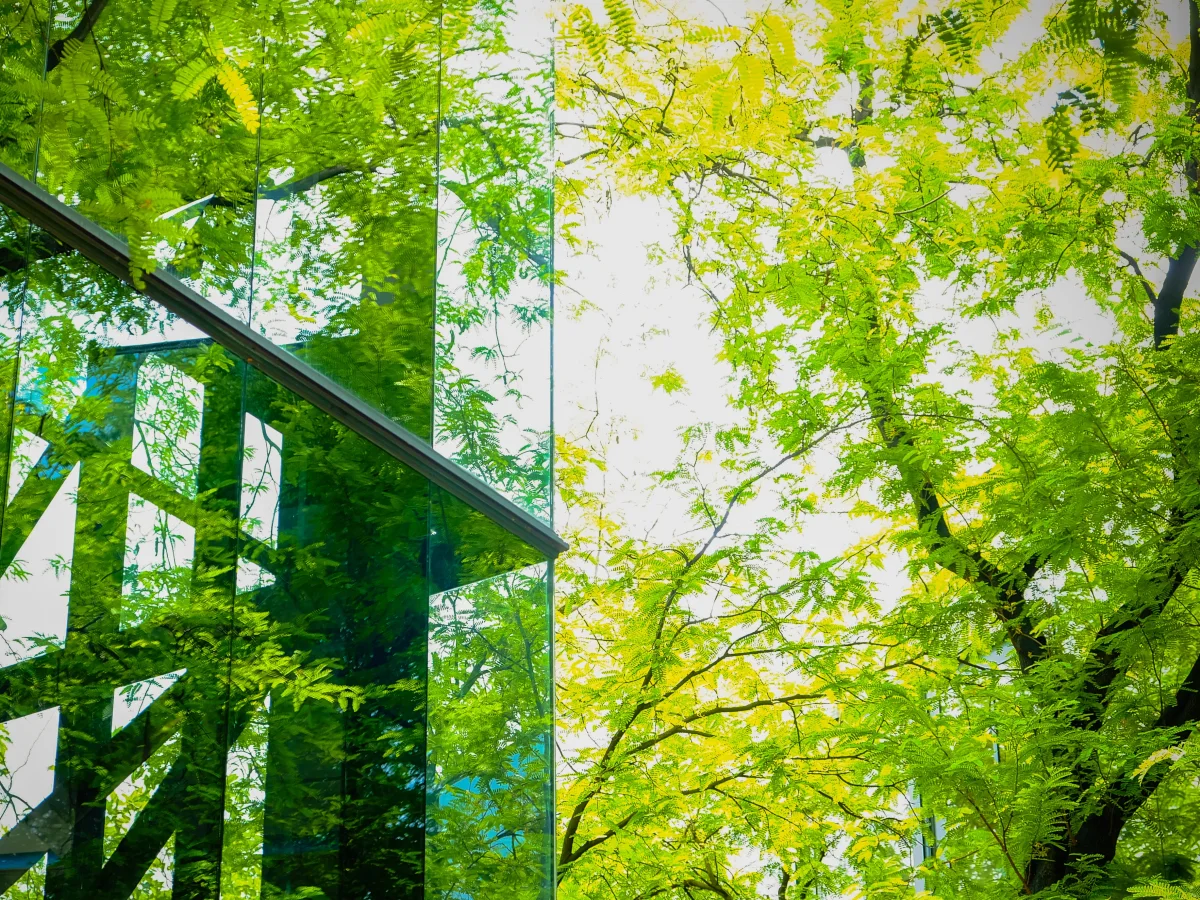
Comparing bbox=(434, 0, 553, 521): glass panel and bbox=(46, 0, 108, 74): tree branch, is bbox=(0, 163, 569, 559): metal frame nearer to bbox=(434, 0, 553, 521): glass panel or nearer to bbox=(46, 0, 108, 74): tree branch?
bbox=(434, 0, 553, 521): glass panel

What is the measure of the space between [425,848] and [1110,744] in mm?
3364

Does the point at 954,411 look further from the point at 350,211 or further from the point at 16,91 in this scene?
the point at 16,91

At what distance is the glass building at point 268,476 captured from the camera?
2.53 metres

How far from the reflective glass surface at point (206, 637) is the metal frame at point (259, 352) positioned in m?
0.05

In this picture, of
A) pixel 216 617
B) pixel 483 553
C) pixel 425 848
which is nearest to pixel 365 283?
pixel 483 553

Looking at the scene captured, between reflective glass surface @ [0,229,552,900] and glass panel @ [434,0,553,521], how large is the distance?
1.23 ft

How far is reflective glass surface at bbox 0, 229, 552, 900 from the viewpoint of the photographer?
248 cm

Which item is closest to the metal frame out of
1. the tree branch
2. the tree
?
the tree branch

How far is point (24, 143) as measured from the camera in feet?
9.32

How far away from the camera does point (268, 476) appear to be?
2900 mm

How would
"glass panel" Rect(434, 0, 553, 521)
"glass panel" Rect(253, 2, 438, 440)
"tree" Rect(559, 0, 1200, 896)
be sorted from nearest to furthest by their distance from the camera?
"glass panel" Rect(253, 2, 438, 440), "glass panel" Rect(434, 0, 553, 521), "tree" Rect(559, 0, 1200, 896)

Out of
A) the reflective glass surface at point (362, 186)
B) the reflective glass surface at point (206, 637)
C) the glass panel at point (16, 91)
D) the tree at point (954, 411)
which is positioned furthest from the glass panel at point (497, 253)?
the glass panel at point (16, 91)

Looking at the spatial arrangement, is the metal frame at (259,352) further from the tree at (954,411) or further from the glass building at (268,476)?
→ the tree at (954,411)

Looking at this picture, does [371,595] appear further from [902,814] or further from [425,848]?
[902,814]
